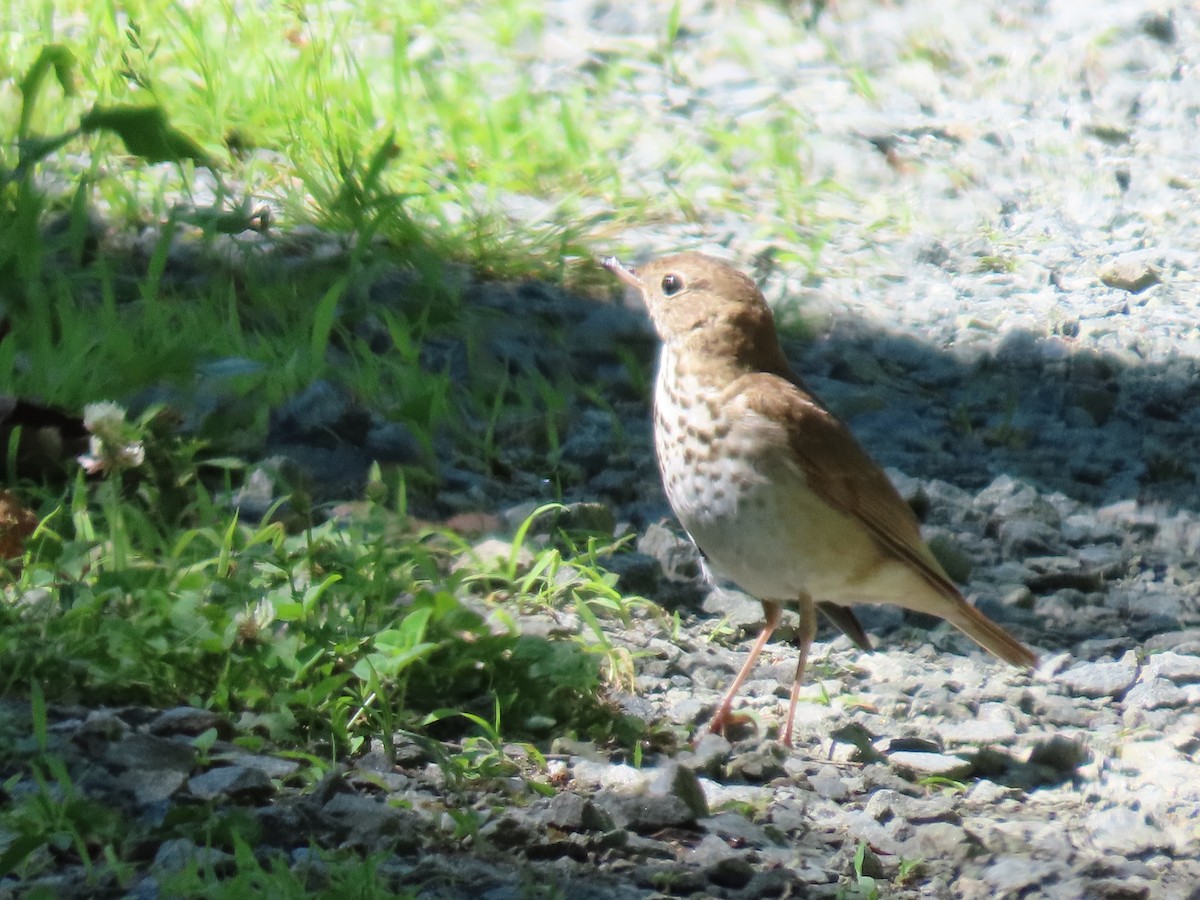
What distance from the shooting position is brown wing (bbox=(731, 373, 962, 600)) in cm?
409

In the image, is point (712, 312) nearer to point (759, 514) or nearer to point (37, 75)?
point (759, 514)

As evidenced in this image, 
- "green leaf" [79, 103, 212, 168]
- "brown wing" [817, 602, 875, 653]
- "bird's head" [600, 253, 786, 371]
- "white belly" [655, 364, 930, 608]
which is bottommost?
"brown wing" [817, 602, 875, 653]

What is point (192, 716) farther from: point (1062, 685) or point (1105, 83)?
point (1105, 83)

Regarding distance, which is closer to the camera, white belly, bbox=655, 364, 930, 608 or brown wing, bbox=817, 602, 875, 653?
white belly, bbox=655, 364, 930, 608

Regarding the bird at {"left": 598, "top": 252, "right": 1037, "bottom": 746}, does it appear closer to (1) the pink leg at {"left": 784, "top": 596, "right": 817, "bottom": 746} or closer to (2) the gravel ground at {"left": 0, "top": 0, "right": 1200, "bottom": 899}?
(1) the pink leg at {"left": 784, "top": 596, "right": 817, "bottom": 746}

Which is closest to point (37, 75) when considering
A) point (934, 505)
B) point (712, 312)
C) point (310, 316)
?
point (310, 316)

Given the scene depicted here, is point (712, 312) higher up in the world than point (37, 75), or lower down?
lower down

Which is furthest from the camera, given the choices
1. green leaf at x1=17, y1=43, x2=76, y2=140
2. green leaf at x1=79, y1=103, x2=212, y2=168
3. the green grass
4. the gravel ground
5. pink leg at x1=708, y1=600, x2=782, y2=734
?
green leaf at x1=17, y1=43, x2=76, y2=140

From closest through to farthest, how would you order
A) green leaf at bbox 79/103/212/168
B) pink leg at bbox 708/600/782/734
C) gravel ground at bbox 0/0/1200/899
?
gravel ground at bbox 0/0/1200/899
pink leg at bbox 708/600/782/734
green leaf at bbox 79/103/212/168

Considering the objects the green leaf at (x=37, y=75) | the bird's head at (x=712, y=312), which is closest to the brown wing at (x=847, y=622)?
the bird's head at (x=712, y=312)

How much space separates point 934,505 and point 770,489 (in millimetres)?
1386

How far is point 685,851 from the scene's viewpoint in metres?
3.11

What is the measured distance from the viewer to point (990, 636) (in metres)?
4.19

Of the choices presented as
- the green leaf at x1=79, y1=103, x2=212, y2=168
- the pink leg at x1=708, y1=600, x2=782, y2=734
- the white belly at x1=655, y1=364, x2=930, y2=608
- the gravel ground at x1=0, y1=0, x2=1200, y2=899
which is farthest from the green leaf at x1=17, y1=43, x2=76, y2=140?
the pink leg at x1=708, y1=600, x2=782, y2=734
